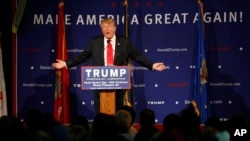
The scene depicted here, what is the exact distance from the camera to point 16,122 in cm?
496

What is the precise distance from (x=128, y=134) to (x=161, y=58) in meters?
4.53

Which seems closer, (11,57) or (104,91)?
(104,91)

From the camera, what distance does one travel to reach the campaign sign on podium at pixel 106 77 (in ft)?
25.0

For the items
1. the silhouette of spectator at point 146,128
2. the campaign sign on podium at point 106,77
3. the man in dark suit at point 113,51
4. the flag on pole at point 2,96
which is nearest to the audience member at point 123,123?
the silhouette of spectator at point 146,128

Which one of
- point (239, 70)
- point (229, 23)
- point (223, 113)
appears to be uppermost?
point (229, 23)

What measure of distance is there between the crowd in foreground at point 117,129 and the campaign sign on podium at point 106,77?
5.98ft

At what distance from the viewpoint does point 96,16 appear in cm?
1001

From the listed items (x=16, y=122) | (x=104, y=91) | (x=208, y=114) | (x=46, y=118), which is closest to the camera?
(x=16, y=122)

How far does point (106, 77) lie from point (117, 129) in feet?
7.59

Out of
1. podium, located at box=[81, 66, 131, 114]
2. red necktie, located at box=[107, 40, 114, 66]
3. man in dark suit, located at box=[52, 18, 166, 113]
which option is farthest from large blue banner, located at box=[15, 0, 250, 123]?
podium, located at box=[81, 66, 131, 114]

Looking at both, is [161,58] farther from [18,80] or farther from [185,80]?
[18,80]

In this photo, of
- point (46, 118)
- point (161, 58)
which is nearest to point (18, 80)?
point (161, 58)

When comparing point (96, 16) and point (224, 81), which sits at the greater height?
point (96, 16)

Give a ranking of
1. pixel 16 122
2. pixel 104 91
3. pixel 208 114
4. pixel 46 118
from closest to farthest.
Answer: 1. pixel 16 122
2. pixel 46 118
3. pixel 104 91
4. pixel 208 114
